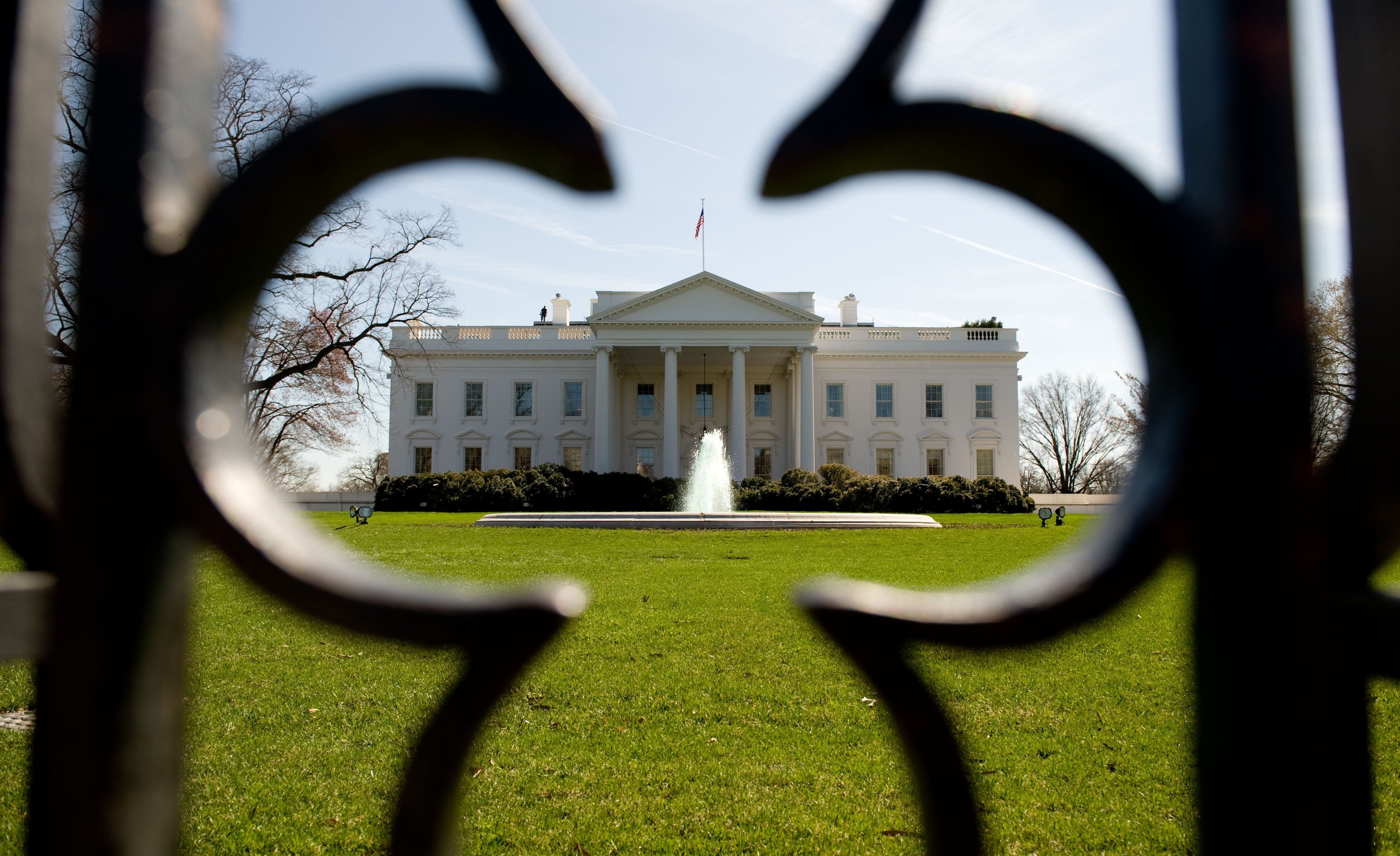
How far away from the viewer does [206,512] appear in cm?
61

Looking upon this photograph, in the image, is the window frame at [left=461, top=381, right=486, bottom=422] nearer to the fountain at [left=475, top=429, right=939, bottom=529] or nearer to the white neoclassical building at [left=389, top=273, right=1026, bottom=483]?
the white neoclassical building at [left=389, top=273, right=1026, bottom=483]

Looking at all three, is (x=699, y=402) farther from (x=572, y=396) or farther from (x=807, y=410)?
(x=807, y=410)

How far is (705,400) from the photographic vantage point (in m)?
43.2

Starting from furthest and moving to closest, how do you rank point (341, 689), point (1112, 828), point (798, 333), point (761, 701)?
point (798, 333) < point (341, 689) < point (761, 701) < point (1112, 828)

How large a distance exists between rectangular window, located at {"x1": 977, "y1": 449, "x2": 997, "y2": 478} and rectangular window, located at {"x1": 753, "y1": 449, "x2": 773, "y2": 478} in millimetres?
10941

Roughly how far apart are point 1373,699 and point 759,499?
84.2 ft

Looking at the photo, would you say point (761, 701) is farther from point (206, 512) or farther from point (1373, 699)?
point (206, 512)

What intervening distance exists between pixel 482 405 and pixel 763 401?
14872 mm

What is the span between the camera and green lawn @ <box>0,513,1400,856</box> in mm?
3135

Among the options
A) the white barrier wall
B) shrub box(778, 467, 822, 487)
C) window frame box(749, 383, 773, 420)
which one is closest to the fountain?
shrub box(778, 467, 822, 487)

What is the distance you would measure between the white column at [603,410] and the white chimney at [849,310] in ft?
51.9

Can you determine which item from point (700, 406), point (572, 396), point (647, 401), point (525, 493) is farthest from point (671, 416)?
point (525, 493)

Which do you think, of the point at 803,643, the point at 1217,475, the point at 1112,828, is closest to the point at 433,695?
the point at 803,643

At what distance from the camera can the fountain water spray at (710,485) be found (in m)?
30.0
